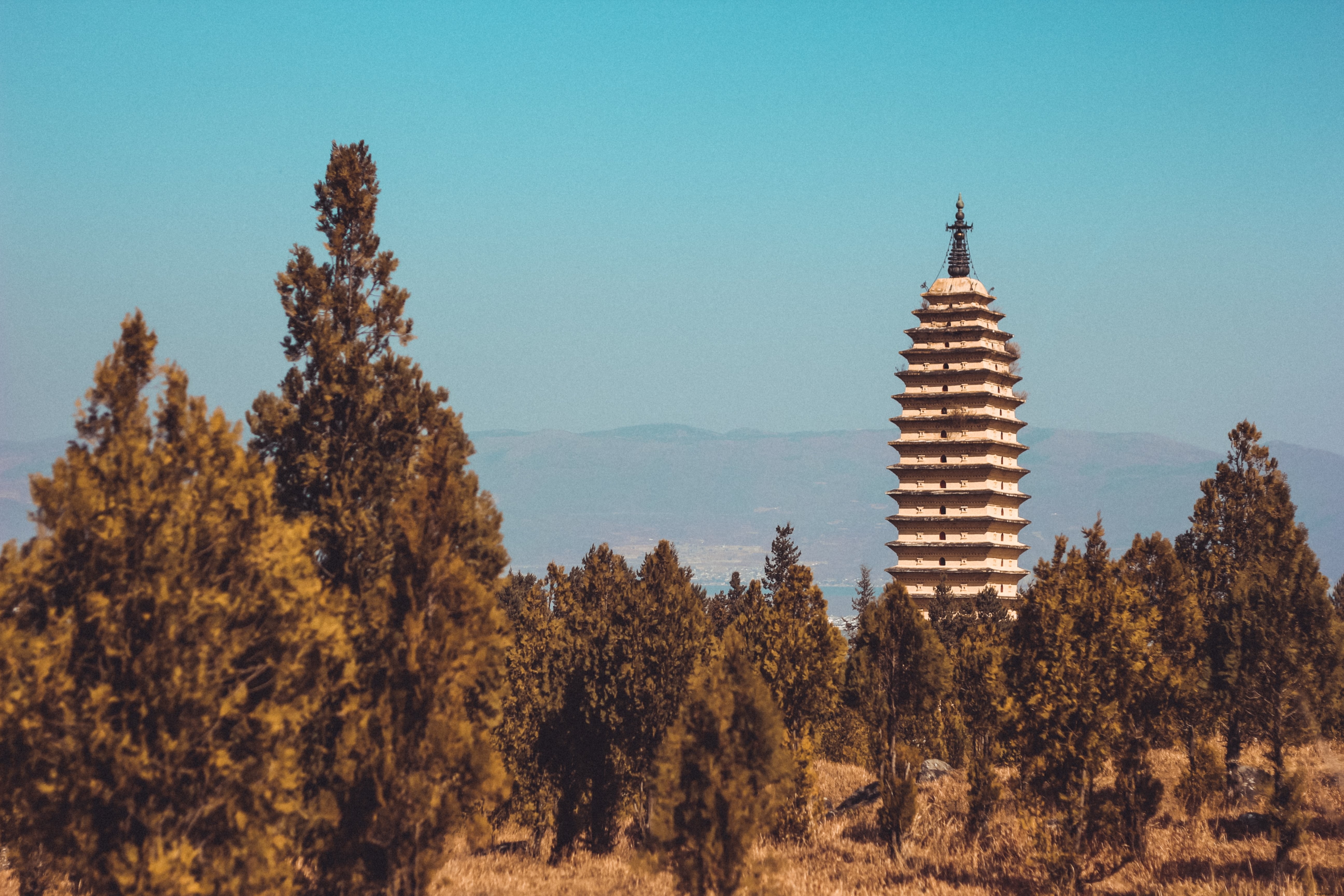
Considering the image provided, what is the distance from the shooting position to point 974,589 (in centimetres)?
10025

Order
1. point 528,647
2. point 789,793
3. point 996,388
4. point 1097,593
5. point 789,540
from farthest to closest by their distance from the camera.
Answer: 1. point 996,388
2. point 789,540
3. point 528,647
4. point 789,793
5. point 1097,593

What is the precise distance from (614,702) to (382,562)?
14604 mm

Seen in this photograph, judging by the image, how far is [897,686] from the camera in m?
40.2

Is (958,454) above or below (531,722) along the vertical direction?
above

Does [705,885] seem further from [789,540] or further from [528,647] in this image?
[789,540]

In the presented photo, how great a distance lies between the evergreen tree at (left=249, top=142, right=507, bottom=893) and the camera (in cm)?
2286

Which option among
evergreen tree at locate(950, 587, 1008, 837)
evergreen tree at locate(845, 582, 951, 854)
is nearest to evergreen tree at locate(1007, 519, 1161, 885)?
evergreen tree at locate(950, 587, 1008, 837)

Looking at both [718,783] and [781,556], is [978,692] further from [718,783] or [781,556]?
[781,556]

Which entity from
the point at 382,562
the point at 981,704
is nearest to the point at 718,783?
the point at 382,562

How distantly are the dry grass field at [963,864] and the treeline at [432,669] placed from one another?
0.98 metres

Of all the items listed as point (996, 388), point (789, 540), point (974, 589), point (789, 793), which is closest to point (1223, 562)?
point (789, 793)

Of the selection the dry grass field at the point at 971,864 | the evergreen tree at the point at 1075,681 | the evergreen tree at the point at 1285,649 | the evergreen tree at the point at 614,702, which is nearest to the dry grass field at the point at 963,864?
the dry grass field at the point at 971,864

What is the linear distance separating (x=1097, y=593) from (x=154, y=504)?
81.8 ft

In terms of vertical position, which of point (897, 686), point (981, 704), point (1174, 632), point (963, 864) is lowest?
point (963, 864)
